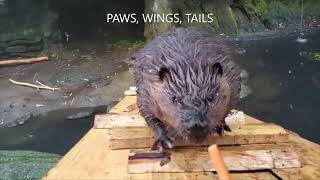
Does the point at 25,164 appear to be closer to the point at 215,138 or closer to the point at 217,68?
the point at 215,138

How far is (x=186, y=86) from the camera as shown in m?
2.09

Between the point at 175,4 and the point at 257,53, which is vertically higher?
the point at 175,4

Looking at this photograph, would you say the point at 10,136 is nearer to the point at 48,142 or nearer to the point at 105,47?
the point at 48,142

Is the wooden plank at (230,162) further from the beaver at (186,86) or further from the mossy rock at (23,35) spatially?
the mossy rock at (23,35)

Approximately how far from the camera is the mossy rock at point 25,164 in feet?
13.1

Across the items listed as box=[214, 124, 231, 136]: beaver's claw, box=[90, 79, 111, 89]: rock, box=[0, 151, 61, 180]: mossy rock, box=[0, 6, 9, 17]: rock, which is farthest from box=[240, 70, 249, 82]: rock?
box=[214, 124, 231, 136]: beaver's claw

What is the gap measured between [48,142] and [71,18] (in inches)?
148

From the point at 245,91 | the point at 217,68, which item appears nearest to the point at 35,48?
the point at 245,91

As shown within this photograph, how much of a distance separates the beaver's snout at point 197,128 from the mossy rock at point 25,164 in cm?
227

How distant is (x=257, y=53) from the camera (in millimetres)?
7660

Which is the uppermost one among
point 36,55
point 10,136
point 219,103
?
point 219,103

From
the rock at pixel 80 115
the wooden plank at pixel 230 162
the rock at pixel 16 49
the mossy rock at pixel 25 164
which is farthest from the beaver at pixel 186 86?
the rock at pixel 16 49

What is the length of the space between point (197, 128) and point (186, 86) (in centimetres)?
22

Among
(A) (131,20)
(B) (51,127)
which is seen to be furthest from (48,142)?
(A) (131,20)
